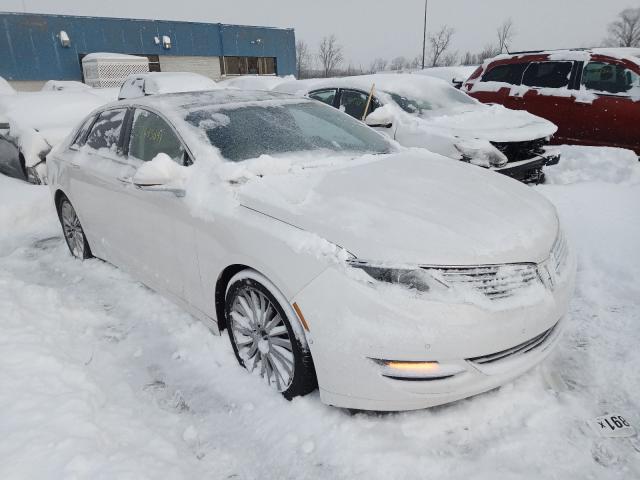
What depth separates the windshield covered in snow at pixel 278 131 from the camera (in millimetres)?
2887

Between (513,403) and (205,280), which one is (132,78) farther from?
(513,403)

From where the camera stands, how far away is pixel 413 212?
2240 mm

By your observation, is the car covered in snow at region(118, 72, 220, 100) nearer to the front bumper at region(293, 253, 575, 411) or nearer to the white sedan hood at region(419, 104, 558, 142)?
the white sedan hood at region(419, 104, 558, 142)

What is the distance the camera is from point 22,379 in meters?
2.46

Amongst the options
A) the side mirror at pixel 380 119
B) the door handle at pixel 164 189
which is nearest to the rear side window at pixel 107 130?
the door handle at pixel 164 189

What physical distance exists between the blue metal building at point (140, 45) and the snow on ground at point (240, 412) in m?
26.3

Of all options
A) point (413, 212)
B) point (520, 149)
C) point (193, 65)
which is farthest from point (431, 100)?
point (193, 65)

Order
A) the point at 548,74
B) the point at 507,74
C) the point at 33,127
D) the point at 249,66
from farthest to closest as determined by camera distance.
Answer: the point at 249,66 < the point at 507,74 < the point at 548,74 < the point at 33,127

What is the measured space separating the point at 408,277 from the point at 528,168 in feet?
12.6

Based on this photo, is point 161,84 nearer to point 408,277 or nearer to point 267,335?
point 267,335

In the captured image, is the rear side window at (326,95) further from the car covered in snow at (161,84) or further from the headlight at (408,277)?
the car covered in snow at (161,84)

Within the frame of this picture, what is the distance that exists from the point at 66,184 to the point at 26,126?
122 inches

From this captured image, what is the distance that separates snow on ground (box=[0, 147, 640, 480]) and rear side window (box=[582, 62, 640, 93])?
4.16m

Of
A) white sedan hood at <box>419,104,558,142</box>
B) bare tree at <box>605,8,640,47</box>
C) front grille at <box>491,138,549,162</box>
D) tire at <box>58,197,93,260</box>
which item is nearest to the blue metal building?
tire at <box>58,197,93,260</box>
